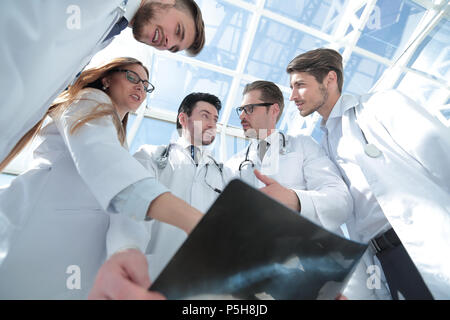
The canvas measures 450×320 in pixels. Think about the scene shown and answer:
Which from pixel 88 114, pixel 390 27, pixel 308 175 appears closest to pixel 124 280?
pixel 88 114

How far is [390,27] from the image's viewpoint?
4746 millimetres

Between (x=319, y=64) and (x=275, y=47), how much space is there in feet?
12.1

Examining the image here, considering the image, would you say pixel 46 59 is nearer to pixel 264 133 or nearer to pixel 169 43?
Answer: pixel 169 43

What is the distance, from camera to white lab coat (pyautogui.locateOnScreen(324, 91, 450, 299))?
0.98m

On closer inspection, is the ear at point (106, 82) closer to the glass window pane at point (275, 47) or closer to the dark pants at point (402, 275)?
the dark pants at point (402, 275)

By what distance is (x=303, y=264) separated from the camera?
1.95 ft

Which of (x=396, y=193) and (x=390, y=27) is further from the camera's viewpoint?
(x=390, y=27)

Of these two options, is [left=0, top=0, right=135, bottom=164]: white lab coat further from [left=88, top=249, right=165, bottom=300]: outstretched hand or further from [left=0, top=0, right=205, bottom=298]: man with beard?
[left=88, top=249, right=165, bottom=300]: outstretched hand

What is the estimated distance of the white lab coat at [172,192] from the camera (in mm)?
921

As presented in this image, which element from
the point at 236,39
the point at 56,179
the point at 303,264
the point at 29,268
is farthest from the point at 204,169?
the point at 236,39

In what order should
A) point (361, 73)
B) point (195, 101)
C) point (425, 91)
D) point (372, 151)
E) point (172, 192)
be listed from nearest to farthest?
point (172, 192), point (372, 151), point (195, 101), point (361, 73), point (425, 91)

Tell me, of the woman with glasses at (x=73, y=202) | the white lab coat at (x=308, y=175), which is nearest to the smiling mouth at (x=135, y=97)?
the woman with glasses at (x=73, y=202)

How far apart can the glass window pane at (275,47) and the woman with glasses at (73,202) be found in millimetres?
4723
